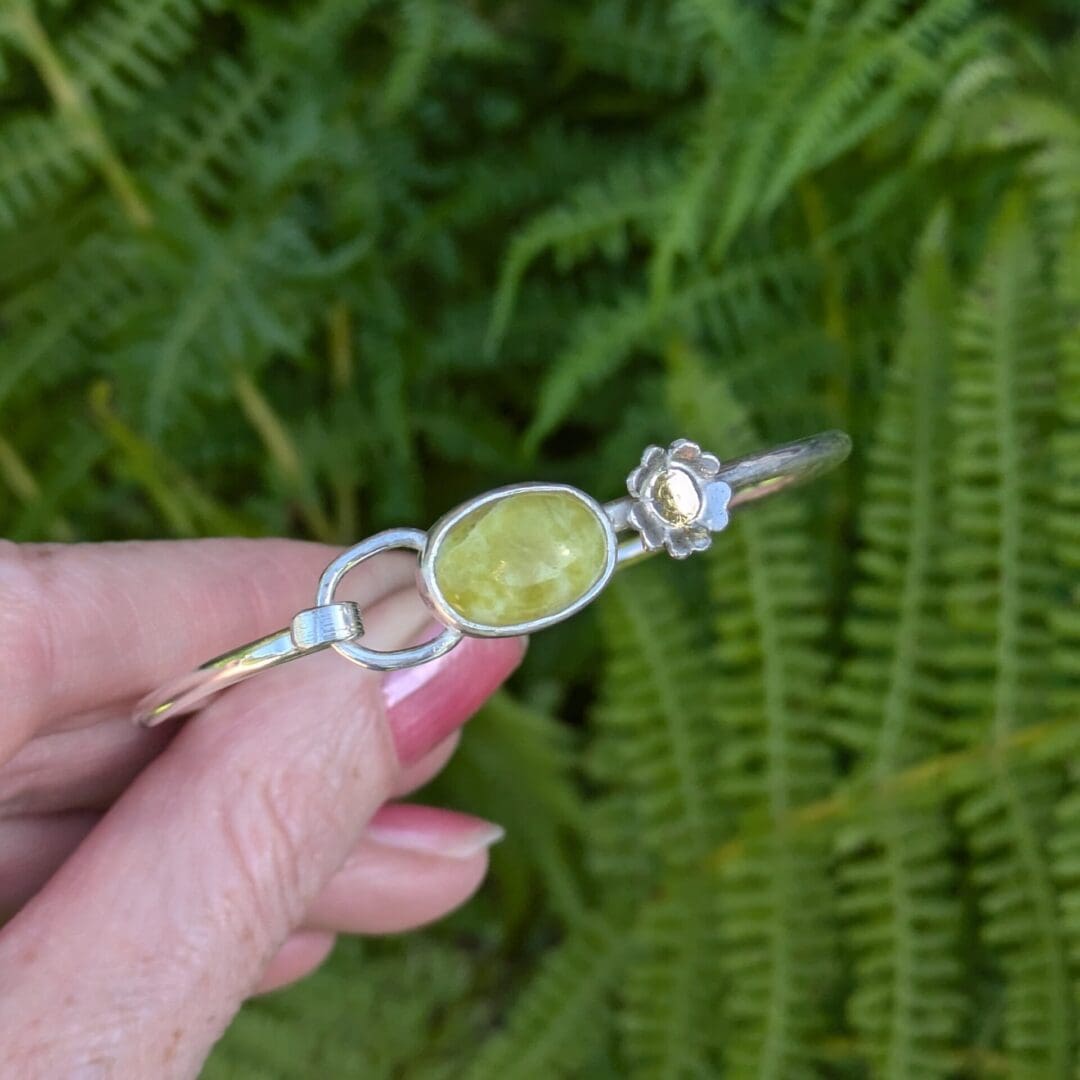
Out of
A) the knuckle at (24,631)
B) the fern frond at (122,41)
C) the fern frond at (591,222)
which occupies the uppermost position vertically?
the fern frond at (122,41)

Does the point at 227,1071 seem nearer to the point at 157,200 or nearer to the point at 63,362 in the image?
the point at 63,362

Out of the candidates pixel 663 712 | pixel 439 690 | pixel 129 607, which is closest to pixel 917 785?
pixel 663 712

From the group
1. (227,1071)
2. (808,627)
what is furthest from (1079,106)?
(227,1071)

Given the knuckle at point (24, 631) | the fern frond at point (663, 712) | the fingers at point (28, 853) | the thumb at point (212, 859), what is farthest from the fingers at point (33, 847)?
the fern frond at point (663, 712)

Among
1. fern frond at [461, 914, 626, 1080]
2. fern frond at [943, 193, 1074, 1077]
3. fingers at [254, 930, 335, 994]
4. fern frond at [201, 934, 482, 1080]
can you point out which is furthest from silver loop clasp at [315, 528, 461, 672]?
fern frond at [201, 934, 482, 1080]

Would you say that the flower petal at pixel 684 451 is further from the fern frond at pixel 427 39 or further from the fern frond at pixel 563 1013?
the fern frond at pixel 563 1013

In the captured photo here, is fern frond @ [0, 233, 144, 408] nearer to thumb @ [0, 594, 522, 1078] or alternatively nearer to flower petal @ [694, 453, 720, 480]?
thumb @ [0, 594, 522, 1078]
